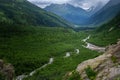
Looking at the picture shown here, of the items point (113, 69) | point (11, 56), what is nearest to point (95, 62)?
point (113, 69)

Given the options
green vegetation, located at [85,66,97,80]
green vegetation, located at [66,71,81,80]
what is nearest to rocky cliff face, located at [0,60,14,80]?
green vegetation, located at [66,71,81,80]

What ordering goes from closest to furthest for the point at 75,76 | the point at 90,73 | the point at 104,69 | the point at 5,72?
the point at 90,73 < the point at 104,69 < the point at 75,76 < the point at 5,72

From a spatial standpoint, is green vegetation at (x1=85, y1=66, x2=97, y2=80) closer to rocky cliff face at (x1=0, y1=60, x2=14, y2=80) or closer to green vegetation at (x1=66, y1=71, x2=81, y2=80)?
green vegetation at (x1=66, y1=71, x2=81, y2=80)

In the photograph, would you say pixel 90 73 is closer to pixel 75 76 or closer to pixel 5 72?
pixel 75 76

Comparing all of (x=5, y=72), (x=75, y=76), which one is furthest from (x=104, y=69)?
(x=5, y=72)

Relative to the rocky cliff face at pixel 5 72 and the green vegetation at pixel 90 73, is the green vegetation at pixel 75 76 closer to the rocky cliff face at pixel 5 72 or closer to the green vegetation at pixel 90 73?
the green vegetation at pixel 90 73

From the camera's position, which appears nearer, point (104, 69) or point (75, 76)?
point (104, 69)

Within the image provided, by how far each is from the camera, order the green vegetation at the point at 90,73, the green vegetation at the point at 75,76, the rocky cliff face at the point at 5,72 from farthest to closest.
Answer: the rocky cliff face at the point at 5,72, the green vegetation at the point at 75,76, the green vegetation at the point at 90,73

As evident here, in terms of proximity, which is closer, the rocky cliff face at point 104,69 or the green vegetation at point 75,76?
the rocky cliff face at point 104,69

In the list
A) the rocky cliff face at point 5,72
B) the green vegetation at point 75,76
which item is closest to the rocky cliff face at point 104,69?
the green vegetation at point 75,76

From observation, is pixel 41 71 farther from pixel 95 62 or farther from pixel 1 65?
pixel 95 62

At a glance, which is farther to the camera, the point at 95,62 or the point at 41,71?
the point at 41,71
